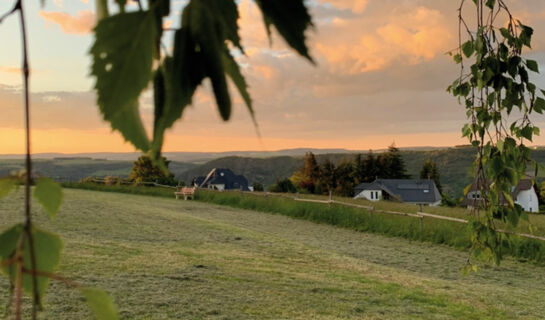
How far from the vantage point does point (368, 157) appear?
62719mm

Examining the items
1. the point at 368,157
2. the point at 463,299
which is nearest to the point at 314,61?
the point at 463,299

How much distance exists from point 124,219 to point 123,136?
10.5 meters

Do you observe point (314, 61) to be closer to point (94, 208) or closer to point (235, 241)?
point (235, 241)

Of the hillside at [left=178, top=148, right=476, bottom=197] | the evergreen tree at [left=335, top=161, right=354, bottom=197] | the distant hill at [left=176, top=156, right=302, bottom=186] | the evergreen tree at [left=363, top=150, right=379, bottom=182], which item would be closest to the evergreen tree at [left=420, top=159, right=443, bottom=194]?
the evergreen tree at [left=363, top=150, right=379, bottom=182]

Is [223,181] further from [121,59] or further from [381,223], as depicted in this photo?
[121,59]

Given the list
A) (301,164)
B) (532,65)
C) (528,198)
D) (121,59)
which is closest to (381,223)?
(532,65)

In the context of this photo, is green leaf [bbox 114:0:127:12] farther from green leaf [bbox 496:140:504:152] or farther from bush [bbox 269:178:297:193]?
bush [bbox 269:178:297:193]

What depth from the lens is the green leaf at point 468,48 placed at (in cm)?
252

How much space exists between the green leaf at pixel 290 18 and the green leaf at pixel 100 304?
0.24 m

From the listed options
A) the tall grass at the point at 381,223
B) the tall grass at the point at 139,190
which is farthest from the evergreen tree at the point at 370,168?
the tall grass at the point at 381,223

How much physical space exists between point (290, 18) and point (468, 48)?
2.49 meters

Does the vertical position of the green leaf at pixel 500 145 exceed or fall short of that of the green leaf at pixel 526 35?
it falls short

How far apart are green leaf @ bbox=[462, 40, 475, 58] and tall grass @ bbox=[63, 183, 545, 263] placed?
15.2ft

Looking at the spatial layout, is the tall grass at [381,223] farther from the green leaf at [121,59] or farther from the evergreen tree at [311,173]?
the evergreen tree at [311,173]
